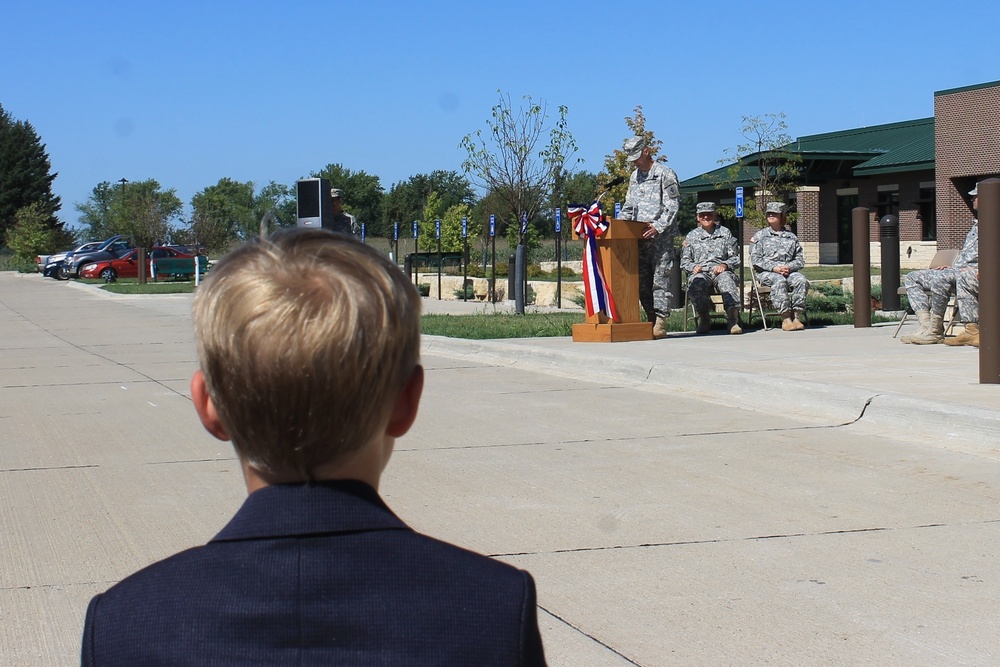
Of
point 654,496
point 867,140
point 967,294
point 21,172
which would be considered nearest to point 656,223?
point 967,294

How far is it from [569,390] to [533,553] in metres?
5.21

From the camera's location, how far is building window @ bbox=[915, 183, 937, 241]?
130 feet

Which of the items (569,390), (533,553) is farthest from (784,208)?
(533,553)

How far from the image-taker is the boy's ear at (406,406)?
1662mm

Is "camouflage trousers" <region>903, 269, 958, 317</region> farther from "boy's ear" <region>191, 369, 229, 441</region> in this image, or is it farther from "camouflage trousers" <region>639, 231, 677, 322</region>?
"boy's ear" <region>191, 369, 229, 441</region>

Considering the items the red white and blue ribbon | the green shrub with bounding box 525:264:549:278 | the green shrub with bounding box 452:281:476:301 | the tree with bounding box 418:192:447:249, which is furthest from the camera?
the tree with bounding box 418:192:447:249

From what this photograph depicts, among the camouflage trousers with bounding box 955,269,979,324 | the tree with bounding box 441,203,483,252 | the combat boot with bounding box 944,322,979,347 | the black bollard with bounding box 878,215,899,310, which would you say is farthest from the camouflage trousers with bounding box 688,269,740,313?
the tree with bounding box 441,203,483,252

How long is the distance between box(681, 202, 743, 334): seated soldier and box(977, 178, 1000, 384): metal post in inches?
217

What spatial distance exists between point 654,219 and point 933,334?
10.6ft

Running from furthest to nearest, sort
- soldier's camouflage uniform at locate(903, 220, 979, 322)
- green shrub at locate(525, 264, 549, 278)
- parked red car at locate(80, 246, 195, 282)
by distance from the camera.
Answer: parked red car at locate(80, 246, 195, 282) < green shrub at locate(525, 264, 549, 278) < soldier's camouflage uniform at locate(903, 220, 979, 322)

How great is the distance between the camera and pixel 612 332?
13.0m

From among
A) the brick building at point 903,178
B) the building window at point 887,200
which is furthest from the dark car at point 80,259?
the building window at point 887,200

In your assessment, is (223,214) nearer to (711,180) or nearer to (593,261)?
(711,180)

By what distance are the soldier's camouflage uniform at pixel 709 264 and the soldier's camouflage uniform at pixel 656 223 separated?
2.15ft
